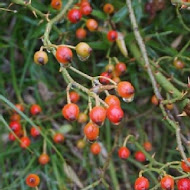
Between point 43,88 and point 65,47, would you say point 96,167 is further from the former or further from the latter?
point 65,47

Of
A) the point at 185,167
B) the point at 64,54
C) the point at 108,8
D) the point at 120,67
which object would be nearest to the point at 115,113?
the point at 64,54

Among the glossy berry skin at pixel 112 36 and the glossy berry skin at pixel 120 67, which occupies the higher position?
the glossy berry skin at pixel 112 36

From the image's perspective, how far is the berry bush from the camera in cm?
245

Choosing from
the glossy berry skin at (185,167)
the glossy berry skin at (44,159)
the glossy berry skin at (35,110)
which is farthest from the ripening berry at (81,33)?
the glossy berry skin at (185,167)

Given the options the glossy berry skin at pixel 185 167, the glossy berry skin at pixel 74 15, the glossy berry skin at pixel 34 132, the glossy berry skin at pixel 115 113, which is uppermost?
the glossy berry skin at pixel 74 15

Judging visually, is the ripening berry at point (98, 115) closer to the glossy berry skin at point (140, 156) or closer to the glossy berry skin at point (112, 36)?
the glossy berry skin at point (112, 36)

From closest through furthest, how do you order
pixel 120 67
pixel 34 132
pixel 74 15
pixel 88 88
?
pixel 74 15 < pixel 120 67 < pixel 34 132 < pixel 88 88

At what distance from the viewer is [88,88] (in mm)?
2631

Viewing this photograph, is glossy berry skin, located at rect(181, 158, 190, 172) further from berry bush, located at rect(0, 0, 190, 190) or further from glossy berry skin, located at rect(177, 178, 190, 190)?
berry bush, located at rect(0, 0, 190, 190)

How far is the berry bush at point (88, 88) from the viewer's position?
2.45 metres

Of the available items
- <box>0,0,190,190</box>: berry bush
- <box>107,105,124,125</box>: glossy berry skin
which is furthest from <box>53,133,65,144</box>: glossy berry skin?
<box>107,105,124,125</box>: glossy berry skin

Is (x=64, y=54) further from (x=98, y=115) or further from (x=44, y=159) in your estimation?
(x=44, y=159)

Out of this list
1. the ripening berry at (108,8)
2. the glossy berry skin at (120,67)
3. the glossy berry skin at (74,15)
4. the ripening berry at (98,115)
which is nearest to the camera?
the ripening berry at (98,115)

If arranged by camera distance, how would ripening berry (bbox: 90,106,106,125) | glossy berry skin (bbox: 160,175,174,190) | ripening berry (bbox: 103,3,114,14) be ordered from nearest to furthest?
ripening berry (bbox: 90,106,106,125), glossy berry skin (bbox: 160,175,174,190), ripening berry (bbox: 103,3,114,14)
